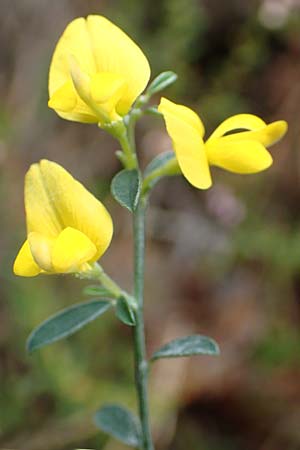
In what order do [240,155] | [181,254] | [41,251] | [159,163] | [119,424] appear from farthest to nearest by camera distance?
[181,254] < [119,424] < [159,163] < [240,155] < [41,251]

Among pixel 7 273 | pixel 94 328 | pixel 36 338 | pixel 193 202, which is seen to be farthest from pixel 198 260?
pixel 36 338

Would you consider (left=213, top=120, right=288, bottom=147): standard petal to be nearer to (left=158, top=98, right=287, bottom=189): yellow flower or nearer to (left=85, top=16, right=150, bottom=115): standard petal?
(left=158, top=98, right=287, bottom=189): yellow flower

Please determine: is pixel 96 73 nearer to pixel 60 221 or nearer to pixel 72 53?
pixel 72 53

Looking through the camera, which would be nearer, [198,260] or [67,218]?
[67,218]

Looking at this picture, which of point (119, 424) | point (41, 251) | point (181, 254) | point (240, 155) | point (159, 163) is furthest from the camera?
point (181, 254)

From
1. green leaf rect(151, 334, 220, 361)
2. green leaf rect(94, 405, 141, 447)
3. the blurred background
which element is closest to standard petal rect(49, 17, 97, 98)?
green leaf rect(151, 334, 220, 361)

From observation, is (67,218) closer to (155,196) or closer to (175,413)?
(175,413)

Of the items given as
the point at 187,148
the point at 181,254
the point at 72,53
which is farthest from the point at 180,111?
the point at 181,254

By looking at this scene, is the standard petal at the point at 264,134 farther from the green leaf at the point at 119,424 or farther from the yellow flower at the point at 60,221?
the green leaf at the point at 119,424
